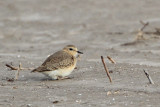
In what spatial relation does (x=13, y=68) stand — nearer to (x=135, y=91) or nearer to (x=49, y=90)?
(x=49, y=90)

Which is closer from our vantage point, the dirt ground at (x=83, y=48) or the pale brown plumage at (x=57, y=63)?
the dirt ground at (x=83, y=48)

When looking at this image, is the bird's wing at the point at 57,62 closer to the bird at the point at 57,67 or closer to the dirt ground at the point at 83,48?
the bird at the point at 57,67

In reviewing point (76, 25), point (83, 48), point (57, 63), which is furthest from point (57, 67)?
point (76, 25)

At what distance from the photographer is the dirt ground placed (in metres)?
8.81

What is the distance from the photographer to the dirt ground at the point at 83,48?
28.9 feet

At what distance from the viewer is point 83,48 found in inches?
593

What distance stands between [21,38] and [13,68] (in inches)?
266

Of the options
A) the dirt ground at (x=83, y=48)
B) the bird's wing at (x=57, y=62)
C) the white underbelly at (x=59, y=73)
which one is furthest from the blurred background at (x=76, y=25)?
the white underbelly at (x=59, y=73)

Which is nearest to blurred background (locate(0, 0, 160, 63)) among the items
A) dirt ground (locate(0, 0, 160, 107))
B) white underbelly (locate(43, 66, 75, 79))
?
dirt ground (locate(0, 0, 160, 107))

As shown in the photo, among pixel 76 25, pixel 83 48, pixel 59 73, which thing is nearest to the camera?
pixel 59 73

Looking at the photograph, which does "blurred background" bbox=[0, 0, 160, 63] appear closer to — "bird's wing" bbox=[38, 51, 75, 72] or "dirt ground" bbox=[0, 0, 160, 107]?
"dirt ground" bbox=[0, 0, 160, 107]

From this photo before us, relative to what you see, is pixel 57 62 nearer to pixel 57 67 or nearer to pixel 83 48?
pixel 57 67

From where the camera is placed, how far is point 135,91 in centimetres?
903

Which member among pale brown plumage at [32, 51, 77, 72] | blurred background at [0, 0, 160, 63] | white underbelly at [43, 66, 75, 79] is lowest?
white underbelly at [43, 66, 75, 79]
